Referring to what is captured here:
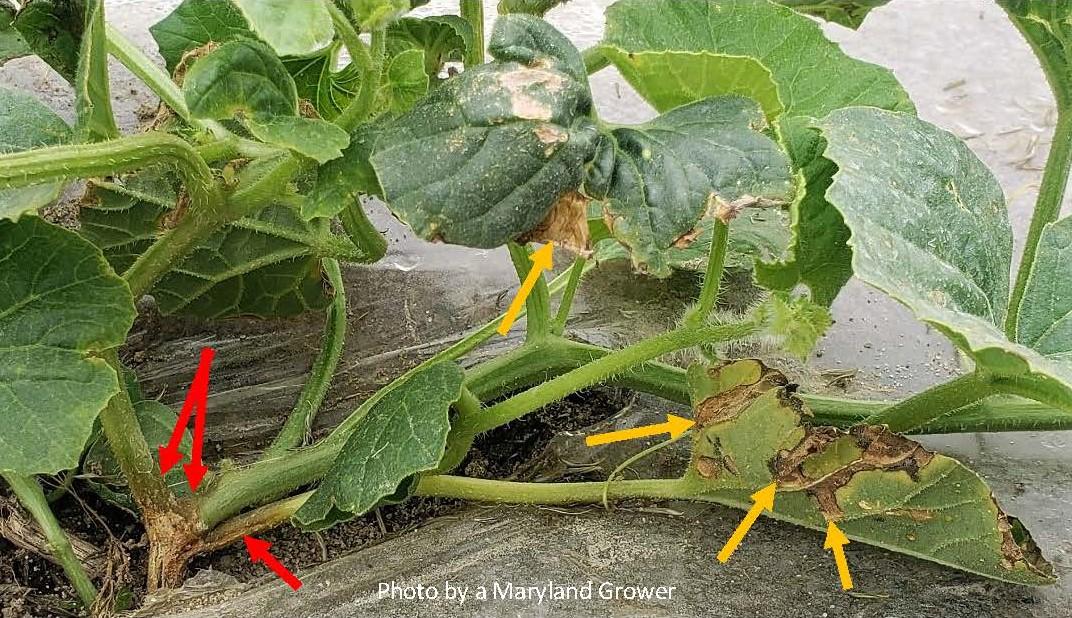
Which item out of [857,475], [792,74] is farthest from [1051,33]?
[857,475]

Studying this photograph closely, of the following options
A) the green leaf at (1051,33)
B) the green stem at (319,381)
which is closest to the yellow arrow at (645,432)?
the green stem at (319,381)

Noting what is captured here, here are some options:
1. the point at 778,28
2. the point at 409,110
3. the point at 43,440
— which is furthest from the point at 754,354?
the point at 43,440

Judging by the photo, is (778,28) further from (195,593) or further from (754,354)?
(195,593)

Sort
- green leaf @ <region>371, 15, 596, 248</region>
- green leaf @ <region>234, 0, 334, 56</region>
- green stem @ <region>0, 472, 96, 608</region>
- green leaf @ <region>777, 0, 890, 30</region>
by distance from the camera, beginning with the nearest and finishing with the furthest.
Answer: green leaf @ <region>234, 0, 334, 56</region>, green leaf @ <region>371, 15, 596, 248</region>, green stem @ <region>0, 472, 96, 608</region>, green leaf @ <region>777, 0, 890, 30</region>

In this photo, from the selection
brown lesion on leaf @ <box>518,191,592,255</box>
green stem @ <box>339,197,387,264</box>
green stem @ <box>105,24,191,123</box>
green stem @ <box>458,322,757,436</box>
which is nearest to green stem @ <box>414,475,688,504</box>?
green stem @ <box>458,322,757,436</box>

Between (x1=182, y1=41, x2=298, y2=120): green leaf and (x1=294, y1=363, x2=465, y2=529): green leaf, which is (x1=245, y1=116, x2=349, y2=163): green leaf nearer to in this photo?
(x1=182, y1=41, x2=298, y2=120): green leaf

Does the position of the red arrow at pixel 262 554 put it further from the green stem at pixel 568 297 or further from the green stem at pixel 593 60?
the green stem at pixel 593 60

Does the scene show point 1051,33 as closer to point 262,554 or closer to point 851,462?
point 851,462
